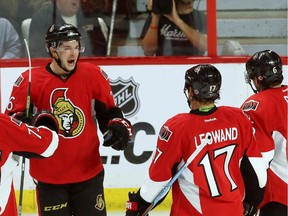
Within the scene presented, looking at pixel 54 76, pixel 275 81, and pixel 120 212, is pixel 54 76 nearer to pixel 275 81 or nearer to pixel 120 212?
pixel 275 81

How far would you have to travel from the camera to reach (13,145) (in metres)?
2.96

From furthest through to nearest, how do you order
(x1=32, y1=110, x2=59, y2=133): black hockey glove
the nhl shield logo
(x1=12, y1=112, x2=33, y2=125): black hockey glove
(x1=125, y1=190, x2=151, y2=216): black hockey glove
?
the nhl shield logo < (x1=12, y1=112, x2=33, y2=125): black hockey glove < (x1=32, y1=110, x2=59, y2=133): black hockey glove < (x1=125, y1=190, x2=151, y2=216): black hockey glove

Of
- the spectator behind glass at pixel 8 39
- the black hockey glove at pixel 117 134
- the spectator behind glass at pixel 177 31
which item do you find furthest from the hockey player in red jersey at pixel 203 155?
the spectator behind glass at pixel 8 39

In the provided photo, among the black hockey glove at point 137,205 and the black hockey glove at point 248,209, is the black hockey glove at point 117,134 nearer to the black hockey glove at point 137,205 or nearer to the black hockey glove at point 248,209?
the black hockey glove at point 137,205

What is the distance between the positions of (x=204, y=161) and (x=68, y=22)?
7.77 ft

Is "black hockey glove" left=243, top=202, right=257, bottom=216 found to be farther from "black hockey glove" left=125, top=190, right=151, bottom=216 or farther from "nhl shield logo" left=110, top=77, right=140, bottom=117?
"nhl shield logo" left=110, top=77, right=140, bottom=117

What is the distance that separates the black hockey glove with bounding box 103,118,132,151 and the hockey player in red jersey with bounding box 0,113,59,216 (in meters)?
0.55

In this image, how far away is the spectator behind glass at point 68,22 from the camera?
525 cm

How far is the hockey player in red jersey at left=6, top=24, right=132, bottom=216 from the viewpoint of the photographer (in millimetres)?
3797

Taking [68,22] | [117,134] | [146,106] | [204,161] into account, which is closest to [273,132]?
[204,161]

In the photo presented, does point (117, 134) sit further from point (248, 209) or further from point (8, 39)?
point (8, 39)

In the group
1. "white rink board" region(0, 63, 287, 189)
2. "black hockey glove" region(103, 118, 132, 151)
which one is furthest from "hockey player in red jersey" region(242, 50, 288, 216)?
"white rink board" region(0, 63, 287, 189)

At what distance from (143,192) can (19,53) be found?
7.37ft

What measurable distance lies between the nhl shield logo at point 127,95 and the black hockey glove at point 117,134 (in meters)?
1.31
